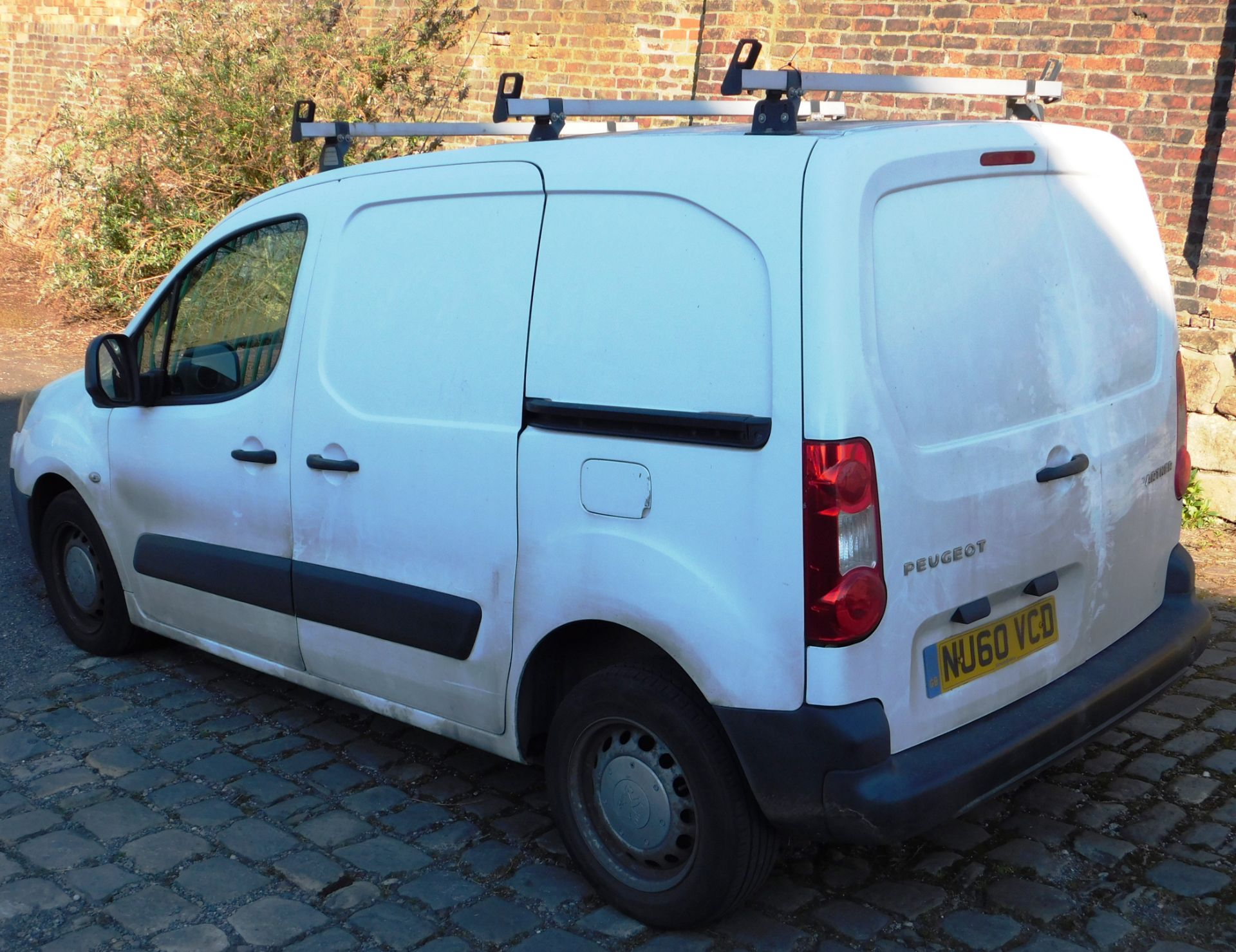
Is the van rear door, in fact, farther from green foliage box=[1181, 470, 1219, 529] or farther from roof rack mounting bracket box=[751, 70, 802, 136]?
green foliage box=[1181, 470, 1219, 529]

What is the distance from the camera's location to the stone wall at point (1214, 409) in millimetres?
6746

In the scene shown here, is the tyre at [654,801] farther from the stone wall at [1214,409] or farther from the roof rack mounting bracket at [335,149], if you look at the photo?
the stone wall at [1214,409]

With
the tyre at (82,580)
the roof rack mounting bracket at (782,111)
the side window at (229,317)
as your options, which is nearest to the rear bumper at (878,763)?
the roof rack mounting bracket at (782,111)

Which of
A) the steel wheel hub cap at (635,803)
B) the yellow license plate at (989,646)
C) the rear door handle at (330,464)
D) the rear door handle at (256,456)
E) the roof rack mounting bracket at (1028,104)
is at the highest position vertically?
the roof rack mounting bracket at (1028,104)

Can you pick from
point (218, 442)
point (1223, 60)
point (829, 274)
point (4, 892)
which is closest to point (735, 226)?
point (829, 274)

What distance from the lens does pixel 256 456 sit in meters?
4.07

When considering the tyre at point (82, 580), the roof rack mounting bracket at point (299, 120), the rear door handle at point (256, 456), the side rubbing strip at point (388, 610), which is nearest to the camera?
the side rubbing strip at point (388, 610)

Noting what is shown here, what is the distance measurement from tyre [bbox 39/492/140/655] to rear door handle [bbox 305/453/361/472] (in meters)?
1.50

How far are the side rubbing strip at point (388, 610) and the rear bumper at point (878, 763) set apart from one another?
94 centimetres

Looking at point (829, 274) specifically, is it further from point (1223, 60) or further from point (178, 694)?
point (1223, 60)

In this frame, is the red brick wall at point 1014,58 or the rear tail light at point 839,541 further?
the red brick wall at point 1014,58

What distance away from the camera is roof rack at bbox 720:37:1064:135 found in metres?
3.00

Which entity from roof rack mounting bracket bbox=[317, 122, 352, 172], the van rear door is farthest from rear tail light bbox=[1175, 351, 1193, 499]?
roof rack mounting bracket bbox=[317, 122, 352, 172]

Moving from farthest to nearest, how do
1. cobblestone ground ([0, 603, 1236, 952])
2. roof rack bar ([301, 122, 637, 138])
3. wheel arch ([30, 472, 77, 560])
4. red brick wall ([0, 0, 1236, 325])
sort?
1. red brick wall ([0, 0, 1236, 325])
2. wheel arch ([30, 472, 77, 560])
3. roof rack bar ([301, 122, 637, 138])
4. cobblestone ground ([0, 603, 1236, 952])
